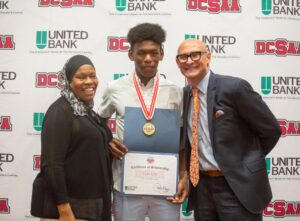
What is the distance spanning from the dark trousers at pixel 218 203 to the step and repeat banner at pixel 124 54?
1267 mm

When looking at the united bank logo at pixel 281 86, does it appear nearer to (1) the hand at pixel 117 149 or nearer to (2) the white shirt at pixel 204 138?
(2) the white shirt at pixel 204 138

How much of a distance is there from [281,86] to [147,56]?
5.65 feet

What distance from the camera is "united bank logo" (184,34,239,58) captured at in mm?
3199

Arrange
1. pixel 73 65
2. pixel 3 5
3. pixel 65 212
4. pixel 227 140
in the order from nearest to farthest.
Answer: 1. pixel 65 212
2. pixel 73 65
3. pixel 227 140
4. pixel 3 5

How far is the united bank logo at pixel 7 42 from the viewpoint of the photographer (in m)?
3.28

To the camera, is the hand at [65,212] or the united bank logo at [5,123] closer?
the hand at [65,212]

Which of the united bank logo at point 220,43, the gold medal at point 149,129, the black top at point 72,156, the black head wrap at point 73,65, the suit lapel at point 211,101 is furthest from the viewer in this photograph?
the united bank logo at point 220,43

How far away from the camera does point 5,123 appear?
10.7 ft

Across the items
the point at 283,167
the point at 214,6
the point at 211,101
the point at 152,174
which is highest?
the point at 214,6

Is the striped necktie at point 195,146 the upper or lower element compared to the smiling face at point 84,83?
lower

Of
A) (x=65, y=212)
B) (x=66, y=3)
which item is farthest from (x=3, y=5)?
(x=65, y=212)

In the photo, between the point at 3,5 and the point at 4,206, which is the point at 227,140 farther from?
the point at 3,5

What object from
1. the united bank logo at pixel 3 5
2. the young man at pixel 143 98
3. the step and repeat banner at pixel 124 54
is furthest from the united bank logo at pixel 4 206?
the united bank logo at pixel 3 5

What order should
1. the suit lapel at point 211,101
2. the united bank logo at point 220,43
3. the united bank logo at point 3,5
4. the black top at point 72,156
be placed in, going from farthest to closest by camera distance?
the united bank logo at point 3,5 < the united bank logo at point 220,43 < the suit lapel at point 211,101 < the black top at point 72,156
